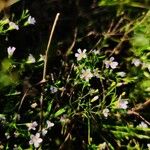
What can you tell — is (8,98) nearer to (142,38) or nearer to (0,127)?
(0,127)

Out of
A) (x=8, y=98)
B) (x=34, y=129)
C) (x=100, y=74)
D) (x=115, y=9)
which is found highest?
(x=115, y=9)

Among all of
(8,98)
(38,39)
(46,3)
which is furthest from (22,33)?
(8,98)

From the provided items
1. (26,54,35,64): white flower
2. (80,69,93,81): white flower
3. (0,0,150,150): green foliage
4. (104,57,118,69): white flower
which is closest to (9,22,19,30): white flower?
(0,0,150,150): green foliage

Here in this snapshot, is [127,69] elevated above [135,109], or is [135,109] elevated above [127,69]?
[127,69]

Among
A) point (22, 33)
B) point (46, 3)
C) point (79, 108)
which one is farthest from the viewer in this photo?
point (46, 3)

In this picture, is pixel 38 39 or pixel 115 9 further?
pixel 115 9

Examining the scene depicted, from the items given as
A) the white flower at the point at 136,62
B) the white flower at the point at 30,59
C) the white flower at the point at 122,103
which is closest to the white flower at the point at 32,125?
the white flower at the point at 30,59

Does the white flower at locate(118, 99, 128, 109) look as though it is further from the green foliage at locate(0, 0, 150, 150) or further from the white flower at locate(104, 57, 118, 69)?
the white flower at locate(104, 57, 118, 69)

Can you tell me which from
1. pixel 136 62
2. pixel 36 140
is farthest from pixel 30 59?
pixel 136 62

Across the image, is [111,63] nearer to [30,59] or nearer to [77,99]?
[77,99]

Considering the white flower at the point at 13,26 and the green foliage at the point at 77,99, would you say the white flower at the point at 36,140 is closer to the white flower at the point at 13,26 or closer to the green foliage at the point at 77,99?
the green foliage at the point at 77,99

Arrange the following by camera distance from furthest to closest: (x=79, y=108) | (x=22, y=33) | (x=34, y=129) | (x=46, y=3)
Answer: (x=46, y=3), (x=22, y=33), (x=79, y=108), (x=34, y=129)
